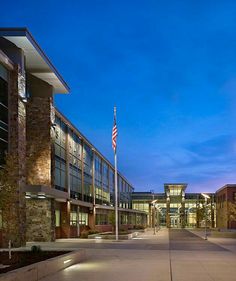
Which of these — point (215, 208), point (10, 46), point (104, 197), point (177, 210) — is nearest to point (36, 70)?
point (10, 46)

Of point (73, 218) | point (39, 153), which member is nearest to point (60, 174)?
point (39, 153)

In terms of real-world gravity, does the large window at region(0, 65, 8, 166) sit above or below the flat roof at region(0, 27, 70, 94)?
below

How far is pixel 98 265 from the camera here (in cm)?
2133

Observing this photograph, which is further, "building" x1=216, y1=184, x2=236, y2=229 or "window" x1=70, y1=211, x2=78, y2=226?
"building" x1=216, y1=184, x2=236, y2=229

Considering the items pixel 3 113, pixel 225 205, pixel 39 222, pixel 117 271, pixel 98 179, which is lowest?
pixel 117 271

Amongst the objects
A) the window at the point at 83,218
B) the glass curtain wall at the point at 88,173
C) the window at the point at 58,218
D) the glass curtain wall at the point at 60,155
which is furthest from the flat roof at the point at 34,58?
the window at the point at 83,218

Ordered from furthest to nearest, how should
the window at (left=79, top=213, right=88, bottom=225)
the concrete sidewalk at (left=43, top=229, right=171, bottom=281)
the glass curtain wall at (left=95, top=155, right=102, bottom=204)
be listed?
the glass curtain wall at (left=95, top=155, right=102, bottom=204) < the window at (left=79, top=213, right=88, bottom=225) < the concrete sidewalk at (left=43, top=229, right=171, bottom=281)

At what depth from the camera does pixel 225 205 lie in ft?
323

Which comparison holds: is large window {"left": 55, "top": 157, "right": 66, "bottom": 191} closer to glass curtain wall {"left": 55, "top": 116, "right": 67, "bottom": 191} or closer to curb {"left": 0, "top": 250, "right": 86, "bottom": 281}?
glass curtain wall {"left": 55, "top": 116, "right": 67, "bottom": 191}

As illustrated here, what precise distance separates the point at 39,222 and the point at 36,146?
5998mm

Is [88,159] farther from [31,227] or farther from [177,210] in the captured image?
[177,210]

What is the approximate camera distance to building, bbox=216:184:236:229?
3649 inches

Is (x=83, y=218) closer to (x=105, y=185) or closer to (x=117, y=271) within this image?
(x=105, y=185)

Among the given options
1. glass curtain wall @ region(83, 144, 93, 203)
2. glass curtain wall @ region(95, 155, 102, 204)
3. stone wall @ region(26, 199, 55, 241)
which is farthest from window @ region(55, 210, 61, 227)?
glass curtain wall @ region(95, 155, 102, 204)
